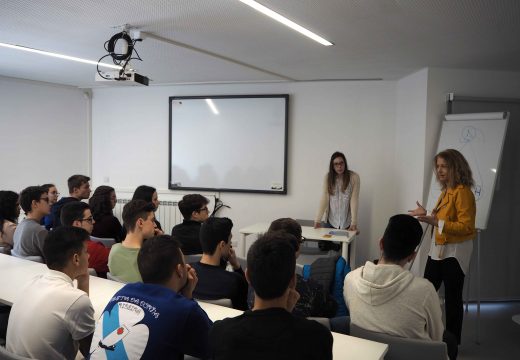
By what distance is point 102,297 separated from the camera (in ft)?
7.64

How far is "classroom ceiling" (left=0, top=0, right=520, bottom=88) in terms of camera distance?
293cm

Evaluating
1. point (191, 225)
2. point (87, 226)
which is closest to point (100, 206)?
point (87, 226)

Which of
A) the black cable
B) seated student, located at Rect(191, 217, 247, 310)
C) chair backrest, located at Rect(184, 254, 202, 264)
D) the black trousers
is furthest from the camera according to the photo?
the black cable

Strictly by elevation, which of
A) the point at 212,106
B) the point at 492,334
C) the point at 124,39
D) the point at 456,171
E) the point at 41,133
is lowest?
the point at 492,334

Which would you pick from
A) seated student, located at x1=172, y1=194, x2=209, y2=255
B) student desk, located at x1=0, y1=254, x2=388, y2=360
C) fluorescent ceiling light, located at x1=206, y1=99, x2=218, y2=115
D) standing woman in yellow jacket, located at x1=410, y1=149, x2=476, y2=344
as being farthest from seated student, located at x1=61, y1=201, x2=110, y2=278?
fluorescent ceiling light, located at x1=206, y1=99, x2=218, y2=115

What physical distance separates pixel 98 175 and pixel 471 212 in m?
5.93

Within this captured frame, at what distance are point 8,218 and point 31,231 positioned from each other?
574 mm

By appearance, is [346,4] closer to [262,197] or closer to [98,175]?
[262,197]

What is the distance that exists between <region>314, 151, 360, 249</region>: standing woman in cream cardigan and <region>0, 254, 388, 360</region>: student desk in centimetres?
292

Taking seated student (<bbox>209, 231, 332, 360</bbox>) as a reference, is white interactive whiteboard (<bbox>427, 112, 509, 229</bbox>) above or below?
above

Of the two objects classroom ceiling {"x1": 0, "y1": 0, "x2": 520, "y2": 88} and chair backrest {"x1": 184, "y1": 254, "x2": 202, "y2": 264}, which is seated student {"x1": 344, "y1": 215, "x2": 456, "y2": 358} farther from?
classroom ceiling {"x1": 0, "y1": 0, "x2": 520, "y2": 88}

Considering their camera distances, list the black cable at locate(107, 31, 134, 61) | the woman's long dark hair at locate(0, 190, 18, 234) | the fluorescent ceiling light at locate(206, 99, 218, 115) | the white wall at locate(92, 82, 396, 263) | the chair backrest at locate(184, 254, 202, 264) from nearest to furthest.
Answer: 1. the chair backrest at locate(184, 254, 202, 264)
2. the woman's long dark hair at locate(0, 190, 18, 234)
3. the black cable at locate(107, 31, 134, 61)
4. the white wall at locate(92, 82, 396, 263)
5. the fluorescent ceiling light at locate(206, 99, 218, 115)

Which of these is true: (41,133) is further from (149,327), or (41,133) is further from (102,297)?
(149,327)

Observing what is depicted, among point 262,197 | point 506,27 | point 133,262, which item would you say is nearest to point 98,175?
point 262,197
